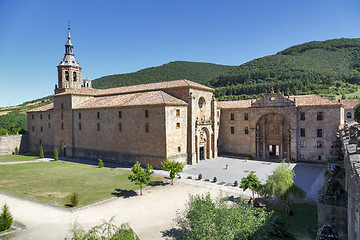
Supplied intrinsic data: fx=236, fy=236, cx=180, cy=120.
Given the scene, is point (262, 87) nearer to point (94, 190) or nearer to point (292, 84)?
point (292, 84)

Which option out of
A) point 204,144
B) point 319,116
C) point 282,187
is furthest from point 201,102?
point 282,187

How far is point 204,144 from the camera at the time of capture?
36.5m

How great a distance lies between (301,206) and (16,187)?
26.0 m

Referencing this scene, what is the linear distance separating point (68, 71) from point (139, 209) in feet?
123

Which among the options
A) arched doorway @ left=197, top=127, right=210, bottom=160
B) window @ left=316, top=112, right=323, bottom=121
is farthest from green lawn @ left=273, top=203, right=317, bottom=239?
arched doorway @ left=197, top=127, right=210, bottom=160

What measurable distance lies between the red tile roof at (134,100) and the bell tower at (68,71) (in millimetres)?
8561

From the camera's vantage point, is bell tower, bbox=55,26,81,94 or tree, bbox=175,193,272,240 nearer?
tree, bbox=175,193,272,240

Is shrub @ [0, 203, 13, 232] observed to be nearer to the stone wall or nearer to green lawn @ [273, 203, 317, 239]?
green lawn @ [273, 203, 317, 239]

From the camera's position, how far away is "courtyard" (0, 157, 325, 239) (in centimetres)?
1426

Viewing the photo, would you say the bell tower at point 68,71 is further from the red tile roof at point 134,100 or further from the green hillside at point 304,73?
the green hillside at point 304,73

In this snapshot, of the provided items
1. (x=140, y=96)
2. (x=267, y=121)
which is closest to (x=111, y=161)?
(x=140, y=96)

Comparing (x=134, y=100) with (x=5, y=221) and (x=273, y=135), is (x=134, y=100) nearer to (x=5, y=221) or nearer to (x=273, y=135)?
(x=273, y=135)

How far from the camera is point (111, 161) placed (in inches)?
1385

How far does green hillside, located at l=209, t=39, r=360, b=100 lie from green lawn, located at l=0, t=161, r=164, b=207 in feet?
180
